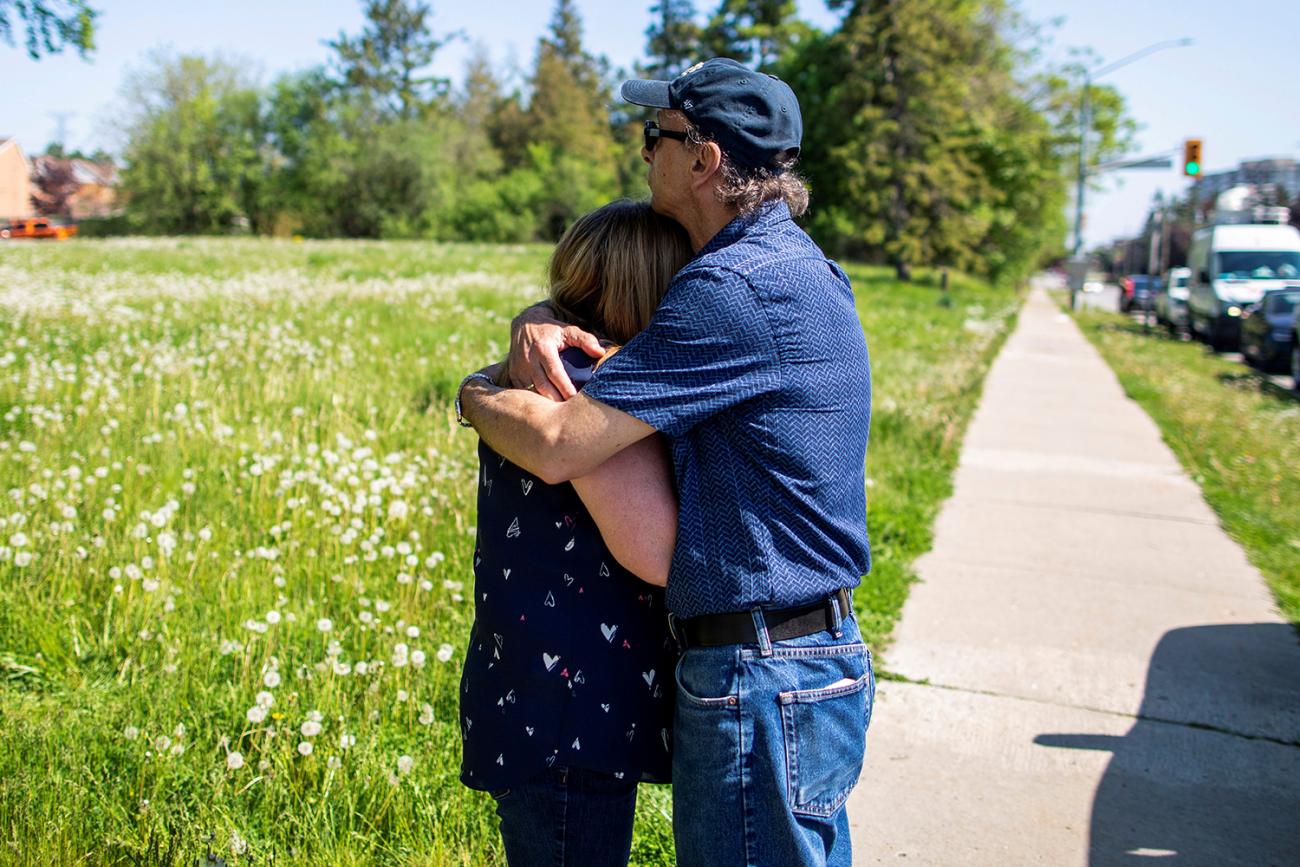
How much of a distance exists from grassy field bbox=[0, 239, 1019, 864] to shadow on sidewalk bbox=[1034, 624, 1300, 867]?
3.93ft

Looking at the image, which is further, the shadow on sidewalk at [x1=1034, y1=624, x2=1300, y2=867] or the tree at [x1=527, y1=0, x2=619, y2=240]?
the tree at [x1=527, y1=0, x2=619, y2=240]

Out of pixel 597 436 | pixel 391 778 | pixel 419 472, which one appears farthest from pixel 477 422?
pixel 419 472

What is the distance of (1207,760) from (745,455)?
302 centimetres

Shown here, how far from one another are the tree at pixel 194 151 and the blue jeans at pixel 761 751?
70.0m

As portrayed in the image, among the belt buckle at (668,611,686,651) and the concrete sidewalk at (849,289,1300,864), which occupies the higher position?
the belt buckle at (668,611,686,651)

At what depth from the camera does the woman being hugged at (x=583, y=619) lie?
1932 mm

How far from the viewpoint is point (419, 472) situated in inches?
236

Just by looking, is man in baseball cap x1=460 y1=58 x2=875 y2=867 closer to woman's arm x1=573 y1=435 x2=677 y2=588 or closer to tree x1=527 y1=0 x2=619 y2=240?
woman's arm x1=573 y1=435 x2=677 y2=588

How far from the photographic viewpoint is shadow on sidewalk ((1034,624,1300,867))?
3.41m

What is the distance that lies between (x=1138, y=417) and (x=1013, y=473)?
13.3ft

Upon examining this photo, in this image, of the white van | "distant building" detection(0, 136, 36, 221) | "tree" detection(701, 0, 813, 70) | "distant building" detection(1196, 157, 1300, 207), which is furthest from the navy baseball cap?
"distant building" detection(0, 136, 36, 221)

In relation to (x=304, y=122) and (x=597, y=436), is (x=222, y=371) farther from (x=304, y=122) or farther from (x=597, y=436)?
(x=304, y=122)

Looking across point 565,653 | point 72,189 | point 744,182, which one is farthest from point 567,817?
point 72,189

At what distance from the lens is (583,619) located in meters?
1.98
